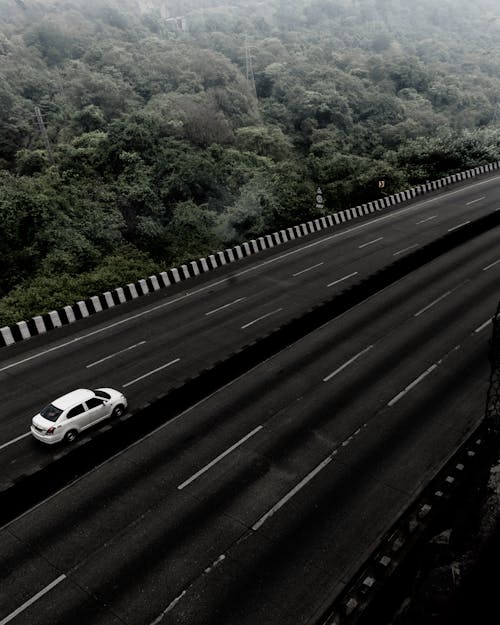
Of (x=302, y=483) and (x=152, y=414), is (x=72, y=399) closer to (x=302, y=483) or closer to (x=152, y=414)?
(x=152, y=414)

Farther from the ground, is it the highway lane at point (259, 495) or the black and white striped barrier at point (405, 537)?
the highway lane at point (259, 495)

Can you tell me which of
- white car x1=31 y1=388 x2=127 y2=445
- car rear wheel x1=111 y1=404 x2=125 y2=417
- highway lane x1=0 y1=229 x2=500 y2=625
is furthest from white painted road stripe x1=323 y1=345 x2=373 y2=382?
white car x1=31 y1=388 x2=127 y2=445

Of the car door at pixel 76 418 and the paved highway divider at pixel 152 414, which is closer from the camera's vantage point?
the paved highway divider at pixel 152 414

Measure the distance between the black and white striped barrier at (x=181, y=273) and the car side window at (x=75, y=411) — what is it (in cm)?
1011

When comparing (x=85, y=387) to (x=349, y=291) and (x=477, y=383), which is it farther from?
(x=477, y=383)

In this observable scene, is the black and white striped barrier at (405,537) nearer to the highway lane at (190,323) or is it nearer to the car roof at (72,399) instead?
the car roof at (72,399)

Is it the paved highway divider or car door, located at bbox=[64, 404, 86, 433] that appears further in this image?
car door, located at bbox=[64, 404, 86, 433]

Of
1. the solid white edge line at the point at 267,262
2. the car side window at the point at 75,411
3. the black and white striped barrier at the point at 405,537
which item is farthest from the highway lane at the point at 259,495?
the solid white edge line at the point at 267,262

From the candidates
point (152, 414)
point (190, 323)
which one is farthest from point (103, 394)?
point (190, 323)

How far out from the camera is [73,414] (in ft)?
58.2

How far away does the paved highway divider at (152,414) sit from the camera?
14.4m

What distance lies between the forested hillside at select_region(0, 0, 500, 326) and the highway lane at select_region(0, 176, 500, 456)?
13.7 feet

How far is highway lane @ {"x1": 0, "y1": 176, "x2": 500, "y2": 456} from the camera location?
2153 cm

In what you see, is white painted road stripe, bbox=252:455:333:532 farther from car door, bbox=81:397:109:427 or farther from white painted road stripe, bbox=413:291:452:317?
white painted road stripe, bbox=413:291:452:317
